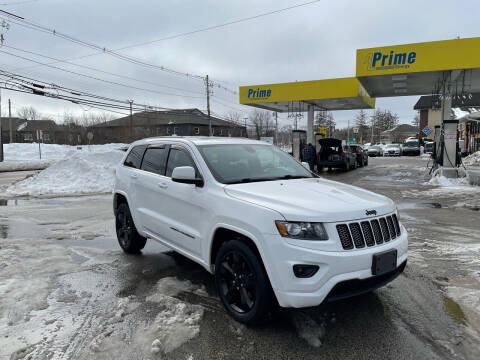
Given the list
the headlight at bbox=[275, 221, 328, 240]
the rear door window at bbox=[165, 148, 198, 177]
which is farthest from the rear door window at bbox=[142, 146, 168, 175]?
the headlight at bbox=[275, 221, 328, 240]

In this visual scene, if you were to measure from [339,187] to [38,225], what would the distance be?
7.08 m

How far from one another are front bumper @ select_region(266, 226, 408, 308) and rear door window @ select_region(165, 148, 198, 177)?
1.73 m

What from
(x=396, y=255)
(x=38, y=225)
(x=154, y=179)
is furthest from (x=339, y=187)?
(x=38, y=225)

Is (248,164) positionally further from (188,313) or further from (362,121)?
(362,121)

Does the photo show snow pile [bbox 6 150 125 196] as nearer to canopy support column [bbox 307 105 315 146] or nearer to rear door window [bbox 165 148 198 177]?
rear door window [bbox 165 148 198 177]

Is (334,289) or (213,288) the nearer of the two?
(334,289)

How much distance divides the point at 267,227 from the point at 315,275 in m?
0.55

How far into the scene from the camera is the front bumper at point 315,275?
117 inches

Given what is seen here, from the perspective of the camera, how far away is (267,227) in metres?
3.13

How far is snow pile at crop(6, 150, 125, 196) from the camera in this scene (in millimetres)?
14391

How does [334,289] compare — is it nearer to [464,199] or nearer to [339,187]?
[339,187]

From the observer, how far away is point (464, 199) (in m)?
11.0

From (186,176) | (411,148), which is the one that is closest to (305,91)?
(186,176)

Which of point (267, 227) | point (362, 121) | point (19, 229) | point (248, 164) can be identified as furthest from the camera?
point (362, 121)
